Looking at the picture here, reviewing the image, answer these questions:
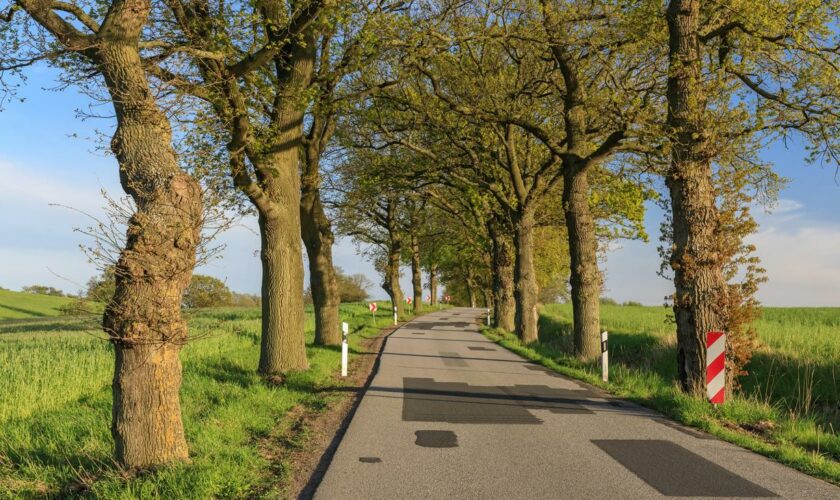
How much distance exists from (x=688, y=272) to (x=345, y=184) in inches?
625

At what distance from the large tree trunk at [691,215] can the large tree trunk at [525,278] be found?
1093cm

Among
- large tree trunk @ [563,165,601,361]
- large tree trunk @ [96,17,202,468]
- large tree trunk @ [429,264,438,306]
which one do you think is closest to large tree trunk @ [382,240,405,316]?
large tree trunk @ [429,264,438,306]

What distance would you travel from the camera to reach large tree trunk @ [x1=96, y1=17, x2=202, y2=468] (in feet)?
17.3

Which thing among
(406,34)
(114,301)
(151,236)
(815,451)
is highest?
(406,34)

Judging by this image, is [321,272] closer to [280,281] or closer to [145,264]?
[280,281]

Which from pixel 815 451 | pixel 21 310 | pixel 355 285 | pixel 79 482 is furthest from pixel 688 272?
pixel 355 285

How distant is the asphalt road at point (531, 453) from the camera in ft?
16.2

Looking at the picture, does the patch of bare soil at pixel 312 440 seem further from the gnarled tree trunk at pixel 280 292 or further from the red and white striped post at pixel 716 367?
the red and white striped post at pixel 716 367

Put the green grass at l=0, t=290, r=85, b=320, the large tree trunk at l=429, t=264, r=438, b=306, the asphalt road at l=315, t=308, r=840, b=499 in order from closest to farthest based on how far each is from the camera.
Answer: the asphalt road at l=315, t=308, r=840, b=499
the large tree trunk at l=429, t=264, r=438, b=306
the green grass at l=0, t=290, r=85, b=320

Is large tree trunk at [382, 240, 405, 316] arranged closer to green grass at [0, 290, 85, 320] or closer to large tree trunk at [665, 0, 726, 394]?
large tree trunk at [665, 0, 726, 394]

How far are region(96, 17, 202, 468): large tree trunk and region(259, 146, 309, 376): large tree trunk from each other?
5428 mm

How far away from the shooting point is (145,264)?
527cm

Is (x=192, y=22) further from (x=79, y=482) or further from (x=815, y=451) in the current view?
(x=815, y=451)

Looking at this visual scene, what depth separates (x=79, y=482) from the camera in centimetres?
516
